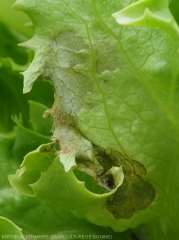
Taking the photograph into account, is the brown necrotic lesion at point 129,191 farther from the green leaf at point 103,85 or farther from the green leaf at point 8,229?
the green leaf at point 8,229

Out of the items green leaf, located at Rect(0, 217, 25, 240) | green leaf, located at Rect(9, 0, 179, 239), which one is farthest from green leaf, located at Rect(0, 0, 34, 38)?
green leaf, located at Rect(0, 217, 25, 240)

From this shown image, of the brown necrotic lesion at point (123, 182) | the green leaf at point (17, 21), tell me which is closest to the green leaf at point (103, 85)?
the brown necrotic lesion at point (123, 182)

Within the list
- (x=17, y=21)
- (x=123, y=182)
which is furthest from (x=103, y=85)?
(x=17, y=21)

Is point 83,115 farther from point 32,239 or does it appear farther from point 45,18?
point 32,239

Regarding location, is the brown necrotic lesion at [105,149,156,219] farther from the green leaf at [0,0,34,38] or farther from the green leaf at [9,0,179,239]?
the green leaf at [0,0,34,38]

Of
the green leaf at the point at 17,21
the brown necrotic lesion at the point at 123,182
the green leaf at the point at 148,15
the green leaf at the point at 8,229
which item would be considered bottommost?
the green leaf at the point at 8,229

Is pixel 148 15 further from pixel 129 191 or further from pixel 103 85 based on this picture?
pixel 129 191
